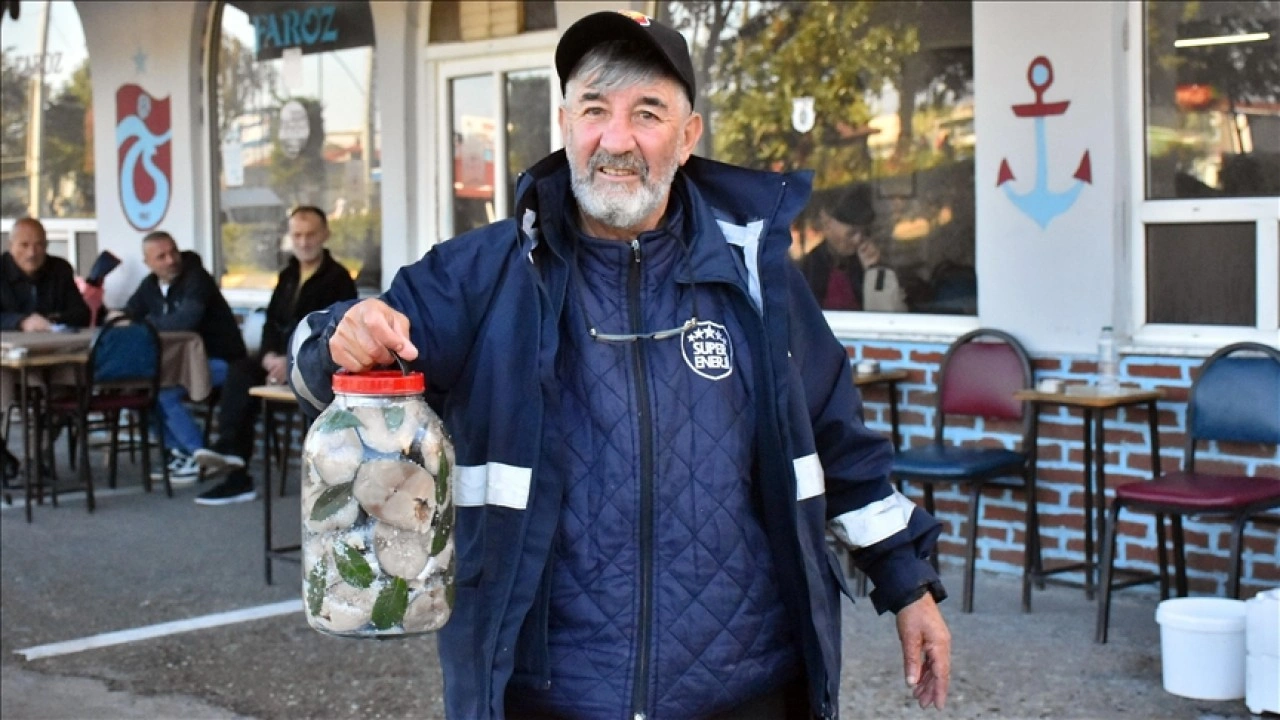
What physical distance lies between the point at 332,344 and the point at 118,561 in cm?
603

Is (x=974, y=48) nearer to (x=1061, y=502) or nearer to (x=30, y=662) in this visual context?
(x=1061, y=502)

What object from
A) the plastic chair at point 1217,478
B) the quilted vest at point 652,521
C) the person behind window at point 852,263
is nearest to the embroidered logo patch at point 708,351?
the quilted vest at point 652,521

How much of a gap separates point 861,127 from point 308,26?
4331 millimetres

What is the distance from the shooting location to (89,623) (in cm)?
671

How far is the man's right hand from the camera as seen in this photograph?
7.75 feet

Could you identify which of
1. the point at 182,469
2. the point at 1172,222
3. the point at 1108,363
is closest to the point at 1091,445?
the point at 1108,363

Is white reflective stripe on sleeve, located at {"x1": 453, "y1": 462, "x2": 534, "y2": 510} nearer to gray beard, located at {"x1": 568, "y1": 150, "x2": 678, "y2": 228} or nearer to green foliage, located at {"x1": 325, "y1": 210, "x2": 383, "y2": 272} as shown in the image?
gray beard, located at {"x1": 568, "y1": 150, "x2": 678, "y2": 228}

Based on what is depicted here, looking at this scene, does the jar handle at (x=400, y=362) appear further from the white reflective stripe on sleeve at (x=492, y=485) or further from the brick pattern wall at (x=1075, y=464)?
the brick pattern wall at (x=1075, y=464)

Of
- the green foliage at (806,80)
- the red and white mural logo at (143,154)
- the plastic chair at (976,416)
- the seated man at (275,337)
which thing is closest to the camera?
the plastic chair at (976,416)

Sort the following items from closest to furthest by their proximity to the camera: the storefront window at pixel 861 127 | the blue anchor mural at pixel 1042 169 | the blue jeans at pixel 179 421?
the blue anchor mural at pixel 1042 169, the storefront window at pixel 861 127, the blue jeans at pixel 179 421

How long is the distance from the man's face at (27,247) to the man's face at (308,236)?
243 cm

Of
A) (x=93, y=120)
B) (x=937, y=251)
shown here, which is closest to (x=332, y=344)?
(x=937, y=251)

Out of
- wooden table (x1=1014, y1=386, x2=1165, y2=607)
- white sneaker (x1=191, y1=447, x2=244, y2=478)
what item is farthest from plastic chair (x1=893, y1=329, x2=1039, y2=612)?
white sneaker (x1=191, y1=447, x2=244, y2=478)

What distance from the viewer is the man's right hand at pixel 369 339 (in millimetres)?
2363
